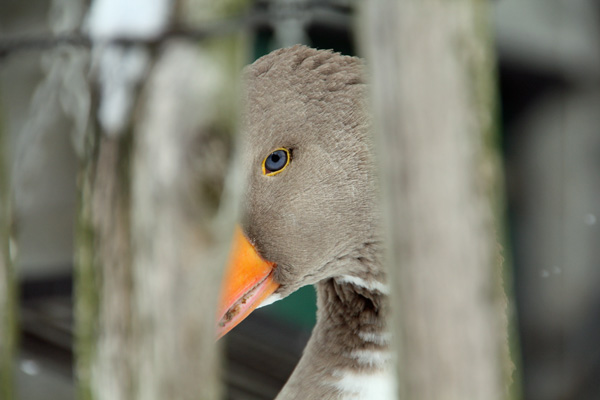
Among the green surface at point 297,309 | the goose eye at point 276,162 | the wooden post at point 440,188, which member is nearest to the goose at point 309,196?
the goose eye at point 276,162

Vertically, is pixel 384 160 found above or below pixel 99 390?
above

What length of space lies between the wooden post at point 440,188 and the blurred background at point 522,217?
296 centimetres

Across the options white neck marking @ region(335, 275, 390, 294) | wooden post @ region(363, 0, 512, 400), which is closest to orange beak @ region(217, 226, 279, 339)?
white neck marking @ region(335, 275, 390, 294)

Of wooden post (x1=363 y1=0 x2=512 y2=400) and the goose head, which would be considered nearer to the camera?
wooden post (x1=363 y1=0 x2=512 y2=400)

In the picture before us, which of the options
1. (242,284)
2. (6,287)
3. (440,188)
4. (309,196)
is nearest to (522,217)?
(309,196)

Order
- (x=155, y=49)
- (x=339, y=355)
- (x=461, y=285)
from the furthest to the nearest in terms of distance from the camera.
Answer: (x=339, y=355)
(x=155, y=49)
(x=461, y=285)

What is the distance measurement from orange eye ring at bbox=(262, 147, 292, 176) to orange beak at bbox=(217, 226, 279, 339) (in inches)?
5.6

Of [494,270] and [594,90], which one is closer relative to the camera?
[494,270]

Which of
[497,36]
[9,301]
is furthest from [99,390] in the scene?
[497,36]

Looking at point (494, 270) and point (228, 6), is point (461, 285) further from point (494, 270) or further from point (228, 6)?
point (228, 6)

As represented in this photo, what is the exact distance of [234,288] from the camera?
1.55 meters

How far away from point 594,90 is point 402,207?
354 centimetres

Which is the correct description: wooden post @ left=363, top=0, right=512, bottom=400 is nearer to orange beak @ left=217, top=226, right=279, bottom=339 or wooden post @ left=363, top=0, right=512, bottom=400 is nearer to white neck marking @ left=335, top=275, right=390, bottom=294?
orange beak @ left=217, top=226, right=279, bottom=339

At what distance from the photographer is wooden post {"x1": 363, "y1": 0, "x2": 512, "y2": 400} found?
84 centimetres
